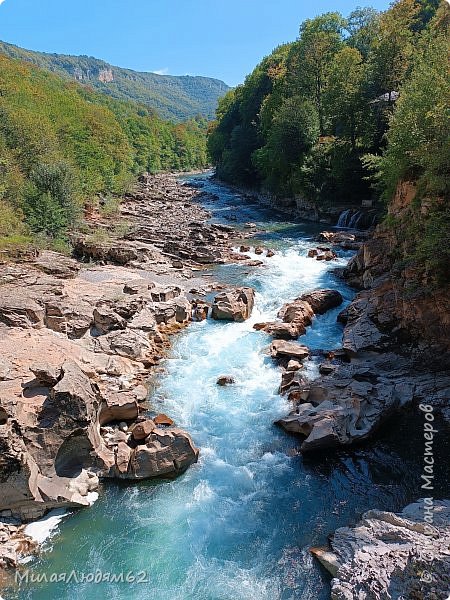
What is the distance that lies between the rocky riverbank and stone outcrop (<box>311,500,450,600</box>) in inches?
163

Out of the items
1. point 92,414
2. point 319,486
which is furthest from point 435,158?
point 92,414

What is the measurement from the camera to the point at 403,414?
11328 mm

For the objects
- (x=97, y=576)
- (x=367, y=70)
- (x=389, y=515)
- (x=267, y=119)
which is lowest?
(x=97, y=576)

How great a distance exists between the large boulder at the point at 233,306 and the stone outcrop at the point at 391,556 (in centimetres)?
1070

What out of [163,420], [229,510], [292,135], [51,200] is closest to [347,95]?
[292,135]

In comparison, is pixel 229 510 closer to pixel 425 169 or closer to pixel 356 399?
pixel 356 399

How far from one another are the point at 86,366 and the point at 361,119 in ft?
104

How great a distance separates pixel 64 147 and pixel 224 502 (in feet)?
123

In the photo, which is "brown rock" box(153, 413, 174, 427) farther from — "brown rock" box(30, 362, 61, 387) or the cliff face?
the cliff face

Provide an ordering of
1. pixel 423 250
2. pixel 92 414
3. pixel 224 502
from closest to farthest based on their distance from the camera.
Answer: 1. pixel 224 502
2. pixel 92 414
3. pixel 423 250

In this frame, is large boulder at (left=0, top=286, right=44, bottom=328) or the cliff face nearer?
the cliff face

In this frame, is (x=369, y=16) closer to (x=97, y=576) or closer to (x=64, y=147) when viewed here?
(x=64, y=147)

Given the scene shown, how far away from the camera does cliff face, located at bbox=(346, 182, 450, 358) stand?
12.7 m

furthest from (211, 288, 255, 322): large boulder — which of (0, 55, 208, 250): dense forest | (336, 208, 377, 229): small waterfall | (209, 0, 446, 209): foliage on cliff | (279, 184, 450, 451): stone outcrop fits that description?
(336, 208, 377, 229): small waterfall
